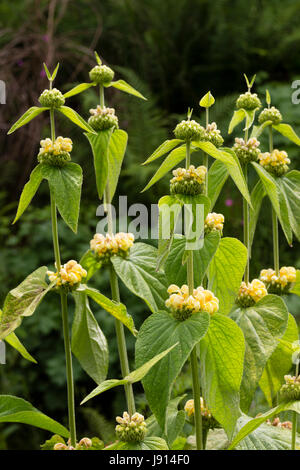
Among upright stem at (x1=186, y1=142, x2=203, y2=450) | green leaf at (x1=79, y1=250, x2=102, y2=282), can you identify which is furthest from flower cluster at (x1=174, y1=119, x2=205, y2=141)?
green leaf at (x1=79, y1=250, x2=102, y2=282)

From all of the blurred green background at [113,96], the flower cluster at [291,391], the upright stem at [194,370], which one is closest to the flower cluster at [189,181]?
the upright stem at [194,370]

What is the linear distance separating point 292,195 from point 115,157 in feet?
0.66

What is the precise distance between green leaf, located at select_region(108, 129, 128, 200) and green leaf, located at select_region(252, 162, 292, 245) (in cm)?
14

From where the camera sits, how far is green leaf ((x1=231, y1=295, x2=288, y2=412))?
574mm

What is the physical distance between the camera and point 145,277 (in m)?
0.63

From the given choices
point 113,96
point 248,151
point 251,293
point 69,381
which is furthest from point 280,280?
point 113,96

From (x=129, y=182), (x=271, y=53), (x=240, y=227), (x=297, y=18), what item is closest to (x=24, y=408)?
(x=240, y=227)

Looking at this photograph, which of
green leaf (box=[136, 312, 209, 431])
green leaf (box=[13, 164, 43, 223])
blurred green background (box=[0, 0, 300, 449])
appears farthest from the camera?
blurred green background (box=[0, 0, 300, 449])

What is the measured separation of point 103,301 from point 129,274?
7 centimetres

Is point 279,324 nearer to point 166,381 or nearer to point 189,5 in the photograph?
point 166,381

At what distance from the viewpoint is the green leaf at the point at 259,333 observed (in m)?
0.57

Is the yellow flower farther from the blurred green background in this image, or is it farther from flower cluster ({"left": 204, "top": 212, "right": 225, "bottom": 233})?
the blurred green background

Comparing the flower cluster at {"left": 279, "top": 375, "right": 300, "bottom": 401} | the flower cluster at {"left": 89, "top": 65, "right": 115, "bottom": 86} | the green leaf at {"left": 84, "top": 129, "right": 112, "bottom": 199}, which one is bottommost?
the flower cluster at {"left": 279, "top": 375, "right": 300, "bottom": 401}
